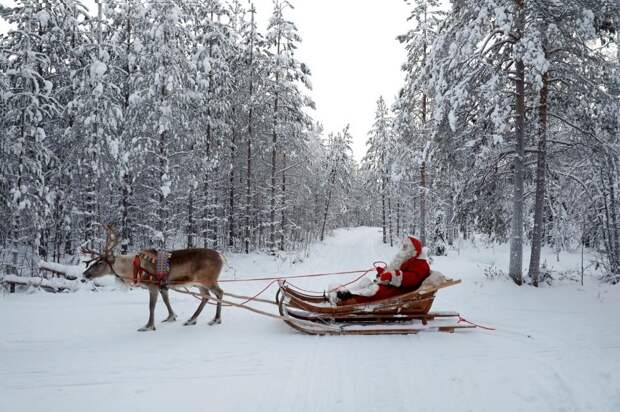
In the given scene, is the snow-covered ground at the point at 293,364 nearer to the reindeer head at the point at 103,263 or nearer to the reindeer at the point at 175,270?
the reindeer at the point at 175,270

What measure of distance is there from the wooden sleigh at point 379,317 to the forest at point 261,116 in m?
4.75

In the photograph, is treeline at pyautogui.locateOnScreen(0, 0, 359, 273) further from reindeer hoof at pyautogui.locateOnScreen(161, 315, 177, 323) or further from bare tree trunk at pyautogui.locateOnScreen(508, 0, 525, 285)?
bare tree trunk at pyautogui.locateOnScreen(508, 0, 525, 285)

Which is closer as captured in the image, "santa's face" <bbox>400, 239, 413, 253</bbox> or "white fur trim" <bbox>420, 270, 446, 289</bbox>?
"white fur trim" <bbox>420, 270, 446, 289</bbox>

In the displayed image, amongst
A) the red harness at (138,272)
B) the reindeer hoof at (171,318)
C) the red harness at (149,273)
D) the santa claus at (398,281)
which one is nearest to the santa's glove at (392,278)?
the santa claus at (398,281)

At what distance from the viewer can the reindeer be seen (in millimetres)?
6285

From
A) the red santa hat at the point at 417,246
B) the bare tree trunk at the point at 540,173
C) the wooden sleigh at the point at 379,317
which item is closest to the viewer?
the wooden sleigh at the point at 379,317

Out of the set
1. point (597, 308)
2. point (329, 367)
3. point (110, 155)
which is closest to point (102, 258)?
point (329, 367)

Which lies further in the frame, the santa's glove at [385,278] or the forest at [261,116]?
the forest at [261,116]

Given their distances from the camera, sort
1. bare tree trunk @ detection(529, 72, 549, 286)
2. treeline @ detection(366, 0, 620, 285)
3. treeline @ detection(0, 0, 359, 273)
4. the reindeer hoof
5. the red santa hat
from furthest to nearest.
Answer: treeline @ detection(0, 0, 359, 273) < bare tree trunk @ detection(529, 72, 549, 286) < treeline @ detection(366, 0, 620, 285) < the reindeer hoof < the red santa hat

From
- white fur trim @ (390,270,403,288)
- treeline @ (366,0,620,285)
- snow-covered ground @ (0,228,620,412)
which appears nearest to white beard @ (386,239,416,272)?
white fur trim @ (390,270,403,288)

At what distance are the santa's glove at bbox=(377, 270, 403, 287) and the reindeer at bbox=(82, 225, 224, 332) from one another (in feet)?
10.0

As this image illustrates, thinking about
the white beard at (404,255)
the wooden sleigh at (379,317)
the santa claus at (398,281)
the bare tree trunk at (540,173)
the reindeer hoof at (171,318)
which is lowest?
the reindeer hoof at (171,318)

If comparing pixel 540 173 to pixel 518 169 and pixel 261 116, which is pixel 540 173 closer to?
pixel 518 169

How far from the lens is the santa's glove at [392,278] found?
20.5ft
